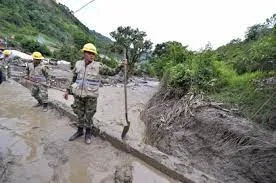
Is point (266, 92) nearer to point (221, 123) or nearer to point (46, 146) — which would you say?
point (221, 123)

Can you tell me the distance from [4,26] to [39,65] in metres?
47.0

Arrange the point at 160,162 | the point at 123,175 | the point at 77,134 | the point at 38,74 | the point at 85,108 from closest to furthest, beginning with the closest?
the point at 123,175 < the point at 160,162 < the point at 85,108 < the point at 77,134 < the point at 38,74

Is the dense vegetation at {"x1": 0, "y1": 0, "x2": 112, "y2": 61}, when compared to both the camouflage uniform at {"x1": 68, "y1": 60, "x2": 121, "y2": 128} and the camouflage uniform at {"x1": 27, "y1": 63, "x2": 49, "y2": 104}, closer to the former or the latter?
the camouflage uniform at {"x1": 27, "y1": 63, "x2": 49, "y2": 104}

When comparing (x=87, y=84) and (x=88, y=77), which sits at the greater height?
(x=88, y=77)

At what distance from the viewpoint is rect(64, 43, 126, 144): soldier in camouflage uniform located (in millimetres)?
5969

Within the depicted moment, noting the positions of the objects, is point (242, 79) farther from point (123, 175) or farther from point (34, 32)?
point (34, 32)

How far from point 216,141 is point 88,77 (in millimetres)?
2969

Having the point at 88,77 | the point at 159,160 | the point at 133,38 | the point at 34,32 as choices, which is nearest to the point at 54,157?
the point at 88,77

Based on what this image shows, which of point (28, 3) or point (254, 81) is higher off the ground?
point (28, 3)

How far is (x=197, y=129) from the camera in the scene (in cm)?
737

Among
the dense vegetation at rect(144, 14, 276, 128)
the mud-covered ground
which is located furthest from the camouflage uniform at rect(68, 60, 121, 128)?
the dense vegetation at rect(144, 14, 276, 128)

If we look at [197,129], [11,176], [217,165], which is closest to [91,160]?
[11,176]

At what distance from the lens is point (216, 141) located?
21.8 feet

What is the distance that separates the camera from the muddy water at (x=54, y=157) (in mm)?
4805
